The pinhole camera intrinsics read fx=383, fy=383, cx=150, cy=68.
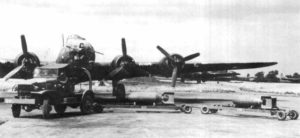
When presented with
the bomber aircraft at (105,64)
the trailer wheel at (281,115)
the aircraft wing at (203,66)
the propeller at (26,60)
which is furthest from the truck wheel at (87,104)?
the aircraft wing at (203,66)

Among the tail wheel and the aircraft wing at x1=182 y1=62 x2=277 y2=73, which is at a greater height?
the aircraft wing at x1=182 y1=62 x2=277 y2=73

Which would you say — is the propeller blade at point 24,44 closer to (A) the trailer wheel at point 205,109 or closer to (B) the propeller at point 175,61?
(B) the propeller at point 175,61

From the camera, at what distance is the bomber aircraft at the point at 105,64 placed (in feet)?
69.9

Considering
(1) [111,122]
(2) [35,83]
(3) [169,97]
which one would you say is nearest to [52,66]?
(2) [35,83]

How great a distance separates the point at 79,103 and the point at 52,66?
2.01 m

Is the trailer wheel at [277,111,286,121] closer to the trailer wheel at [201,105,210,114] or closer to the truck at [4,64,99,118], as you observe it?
the trailer wheel at [201,105,210,114]

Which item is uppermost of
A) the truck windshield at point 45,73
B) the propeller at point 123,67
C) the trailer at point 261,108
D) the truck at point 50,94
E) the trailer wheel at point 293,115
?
the propeller at point 123,67

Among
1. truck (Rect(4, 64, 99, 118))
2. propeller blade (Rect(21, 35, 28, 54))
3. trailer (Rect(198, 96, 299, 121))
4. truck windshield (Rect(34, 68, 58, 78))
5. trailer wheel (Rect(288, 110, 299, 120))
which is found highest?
propeller blade (Rect(21, 35, 28, 54))

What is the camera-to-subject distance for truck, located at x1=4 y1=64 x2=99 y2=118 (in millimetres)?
14750

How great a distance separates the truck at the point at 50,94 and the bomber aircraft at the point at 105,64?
9.07 ft

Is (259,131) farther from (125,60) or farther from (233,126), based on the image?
(125,60)

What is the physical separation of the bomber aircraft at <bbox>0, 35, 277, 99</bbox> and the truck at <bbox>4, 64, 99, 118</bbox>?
9.07ft

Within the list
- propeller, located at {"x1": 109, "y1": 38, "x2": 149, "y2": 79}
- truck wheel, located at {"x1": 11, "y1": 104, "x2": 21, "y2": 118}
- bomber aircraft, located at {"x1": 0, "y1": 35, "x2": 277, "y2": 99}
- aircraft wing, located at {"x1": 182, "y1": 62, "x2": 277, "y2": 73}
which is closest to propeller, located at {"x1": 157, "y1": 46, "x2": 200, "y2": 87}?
bomber aircraft, located at {"x1": 0, "y1": 35, "x2": 277, "y2": 99}

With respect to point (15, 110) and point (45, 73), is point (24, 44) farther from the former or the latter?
point (15, 110)
